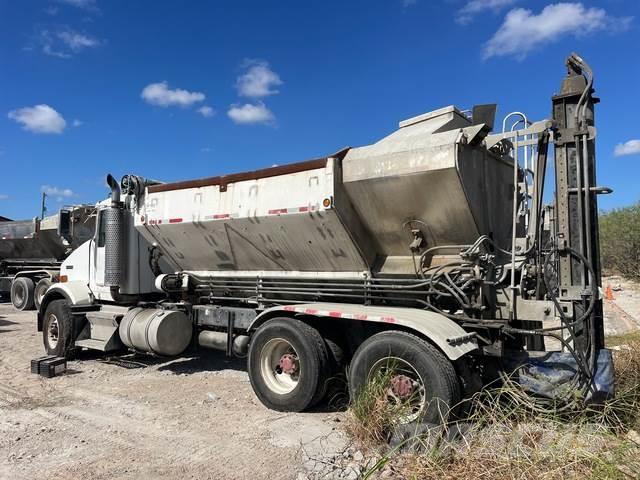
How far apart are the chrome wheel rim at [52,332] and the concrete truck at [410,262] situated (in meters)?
2.38

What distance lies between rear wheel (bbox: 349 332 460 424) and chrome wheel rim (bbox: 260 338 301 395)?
0.93 m

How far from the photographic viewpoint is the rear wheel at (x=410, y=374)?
181 inches

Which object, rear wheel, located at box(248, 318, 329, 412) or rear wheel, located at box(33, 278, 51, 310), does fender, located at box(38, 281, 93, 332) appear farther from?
rear wheel, located at box(33, 278, 51, 310)

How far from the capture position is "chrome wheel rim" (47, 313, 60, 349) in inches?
359

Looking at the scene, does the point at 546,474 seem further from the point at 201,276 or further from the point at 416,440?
the point at 201,276

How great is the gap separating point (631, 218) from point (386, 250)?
19.2 meters

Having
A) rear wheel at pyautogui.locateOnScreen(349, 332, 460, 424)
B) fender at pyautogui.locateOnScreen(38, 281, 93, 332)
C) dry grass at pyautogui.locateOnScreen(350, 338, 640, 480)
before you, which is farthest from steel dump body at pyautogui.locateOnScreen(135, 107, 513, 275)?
fender at pyautogui.locateOnScreen(38, 281, 93, 332)

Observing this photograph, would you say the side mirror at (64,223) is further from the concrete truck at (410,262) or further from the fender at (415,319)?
the fender at (415,319)

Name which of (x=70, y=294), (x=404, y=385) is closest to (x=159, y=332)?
(x=70, y=294)

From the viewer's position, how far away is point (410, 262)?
5844 millimetres

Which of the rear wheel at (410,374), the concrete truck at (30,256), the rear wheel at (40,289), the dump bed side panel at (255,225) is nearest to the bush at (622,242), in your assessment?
the dump bed side panel at (255,225)

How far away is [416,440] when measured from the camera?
415 centimetres

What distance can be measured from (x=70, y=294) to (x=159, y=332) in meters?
2.49

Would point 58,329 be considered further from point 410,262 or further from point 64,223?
point 410,262
